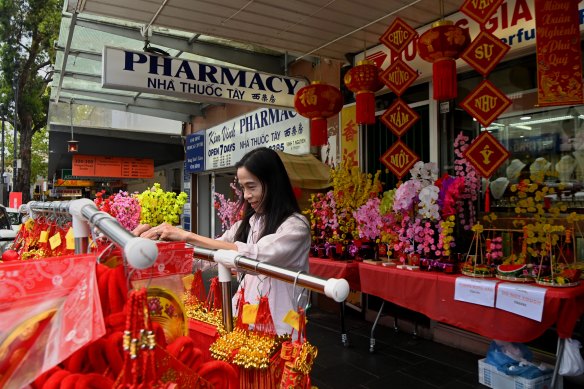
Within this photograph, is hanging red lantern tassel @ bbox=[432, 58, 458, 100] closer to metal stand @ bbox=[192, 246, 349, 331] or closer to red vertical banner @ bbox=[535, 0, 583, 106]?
red vertical banner @ bbox=[535, 0, 583, 106]

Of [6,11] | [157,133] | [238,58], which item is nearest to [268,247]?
[238,58]

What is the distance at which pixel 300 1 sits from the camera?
4.54 meters

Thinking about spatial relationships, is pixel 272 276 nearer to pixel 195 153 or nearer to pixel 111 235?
pixel 111 235

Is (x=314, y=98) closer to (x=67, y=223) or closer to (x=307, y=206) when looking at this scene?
(x=307, y=206)

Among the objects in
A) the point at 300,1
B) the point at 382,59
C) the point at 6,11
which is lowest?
the point at 382,59

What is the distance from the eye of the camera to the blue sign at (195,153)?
11089mm

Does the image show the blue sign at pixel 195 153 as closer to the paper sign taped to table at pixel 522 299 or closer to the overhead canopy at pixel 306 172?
the overhead canopy at pixel 306 172

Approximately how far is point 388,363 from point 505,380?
1200mm

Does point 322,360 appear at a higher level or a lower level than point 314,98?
lower

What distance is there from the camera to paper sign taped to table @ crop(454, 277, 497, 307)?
3.35 m

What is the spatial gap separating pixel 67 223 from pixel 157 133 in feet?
38.0

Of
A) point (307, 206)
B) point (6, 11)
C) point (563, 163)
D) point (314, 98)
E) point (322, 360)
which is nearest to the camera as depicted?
point (563, 163)

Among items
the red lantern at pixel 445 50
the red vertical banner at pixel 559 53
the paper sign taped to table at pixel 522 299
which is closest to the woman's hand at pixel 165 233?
the paper sign taped to table at pixel 522 299

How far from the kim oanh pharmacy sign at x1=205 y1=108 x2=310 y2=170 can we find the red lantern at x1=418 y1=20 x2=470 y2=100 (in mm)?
3271
